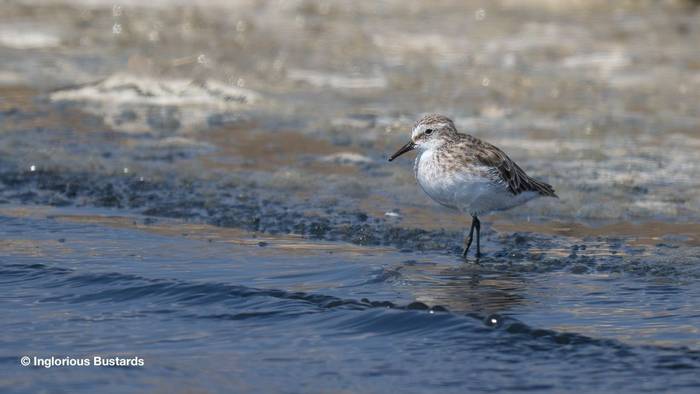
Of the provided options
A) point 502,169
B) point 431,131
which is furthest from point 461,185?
point 431,131

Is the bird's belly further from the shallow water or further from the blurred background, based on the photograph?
the blurred background

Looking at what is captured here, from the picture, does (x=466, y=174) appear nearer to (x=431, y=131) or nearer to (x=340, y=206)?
(x=431, y=131)

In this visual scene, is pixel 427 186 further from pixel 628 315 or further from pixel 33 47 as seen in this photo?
pixel 33 47

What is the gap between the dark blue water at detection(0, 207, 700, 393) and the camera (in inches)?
241

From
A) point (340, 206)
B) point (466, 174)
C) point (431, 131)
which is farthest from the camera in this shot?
point (340, 206)

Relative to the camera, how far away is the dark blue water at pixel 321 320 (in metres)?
6.13

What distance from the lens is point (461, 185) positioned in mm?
8344

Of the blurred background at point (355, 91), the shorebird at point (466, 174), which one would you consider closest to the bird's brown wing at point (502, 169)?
the shorebird at point (466, 174)

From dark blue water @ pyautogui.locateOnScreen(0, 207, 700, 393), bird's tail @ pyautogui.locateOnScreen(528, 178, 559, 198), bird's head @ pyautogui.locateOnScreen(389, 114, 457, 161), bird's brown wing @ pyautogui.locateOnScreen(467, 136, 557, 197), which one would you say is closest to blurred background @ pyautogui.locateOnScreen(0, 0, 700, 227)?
bird's tail @ pyautogui.locateOnScreen(528, 178, 559, 198)

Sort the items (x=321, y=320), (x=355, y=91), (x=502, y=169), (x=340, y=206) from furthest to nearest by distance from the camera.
Result: (x=355, y=91) → (x=340, y=206) → (x=502, y=169) → (x=321, y=320)

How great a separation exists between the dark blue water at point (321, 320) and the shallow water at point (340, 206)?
2 centimetres

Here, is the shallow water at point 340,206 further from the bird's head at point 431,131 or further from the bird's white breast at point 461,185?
the bird's head at point 431,131

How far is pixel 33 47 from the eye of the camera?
17.0m

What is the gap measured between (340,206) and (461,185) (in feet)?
5.74
